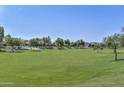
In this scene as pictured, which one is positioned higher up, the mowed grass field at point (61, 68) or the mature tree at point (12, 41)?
the mature tree at point (12, 41)

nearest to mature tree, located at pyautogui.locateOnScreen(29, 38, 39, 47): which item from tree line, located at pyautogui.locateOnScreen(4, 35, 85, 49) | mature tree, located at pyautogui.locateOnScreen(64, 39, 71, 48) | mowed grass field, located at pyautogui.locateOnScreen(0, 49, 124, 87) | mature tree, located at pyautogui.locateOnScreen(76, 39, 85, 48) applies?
tree line, located at pyautogui.locateOnScreen(4, 35, 85, 49)

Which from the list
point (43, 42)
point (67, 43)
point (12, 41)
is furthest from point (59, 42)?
point (12, 41)

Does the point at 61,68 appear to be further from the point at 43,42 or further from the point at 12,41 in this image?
the point at 12,41

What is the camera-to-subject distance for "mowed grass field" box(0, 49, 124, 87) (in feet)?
41.4

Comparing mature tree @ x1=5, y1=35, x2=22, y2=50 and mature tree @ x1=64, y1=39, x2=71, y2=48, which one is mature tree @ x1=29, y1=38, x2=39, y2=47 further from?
mature tree @ x1=64, y1=39, x2=71, y2=48

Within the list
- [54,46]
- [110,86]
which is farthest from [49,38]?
[110,86]

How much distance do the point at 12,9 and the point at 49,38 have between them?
630mm

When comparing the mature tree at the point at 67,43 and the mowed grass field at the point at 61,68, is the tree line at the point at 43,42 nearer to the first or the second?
the mature tree at the point at 67,43

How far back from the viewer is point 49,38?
12672mm

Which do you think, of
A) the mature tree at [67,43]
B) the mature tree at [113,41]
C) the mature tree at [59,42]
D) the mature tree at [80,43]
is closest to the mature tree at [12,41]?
the mature tree at [59,42]

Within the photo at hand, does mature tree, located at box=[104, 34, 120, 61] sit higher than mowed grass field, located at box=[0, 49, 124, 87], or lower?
higher

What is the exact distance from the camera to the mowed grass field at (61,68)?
12617 millimetres

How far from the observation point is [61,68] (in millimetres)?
12711
